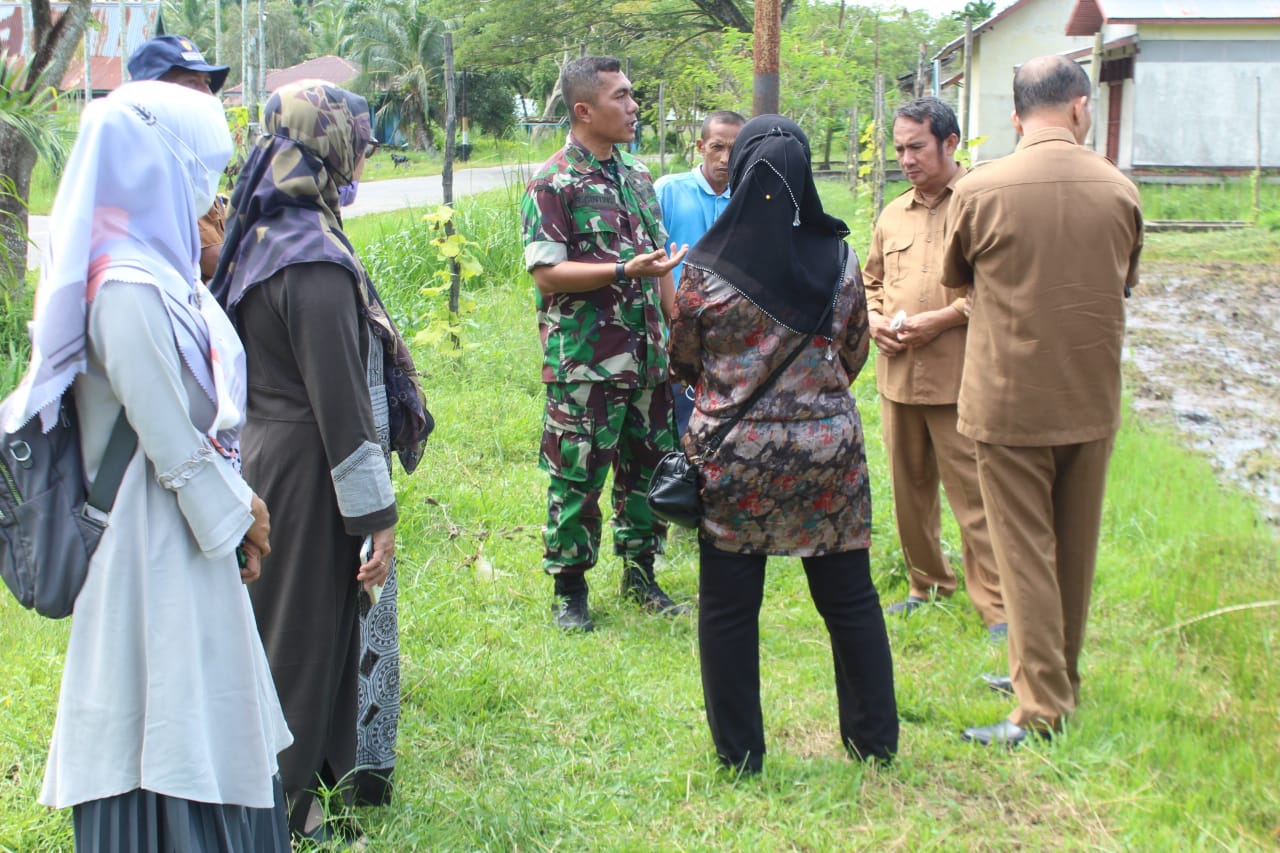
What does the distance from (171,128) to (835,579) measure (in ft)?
6.58

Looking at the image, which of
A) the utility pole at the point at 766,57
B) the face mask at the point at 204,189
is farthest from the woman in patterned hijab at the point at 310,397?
the utility pole at the point at 766,57

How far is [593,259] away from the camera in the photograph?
4.13 meters

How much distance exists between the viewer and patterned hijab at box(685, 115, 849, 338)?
2920 millimetres

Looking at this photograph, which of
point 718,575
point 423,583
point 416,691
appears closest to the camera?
point 718,575

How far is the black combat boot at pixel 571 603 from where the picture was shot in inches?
172

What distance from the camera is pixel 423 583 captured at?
4633 mm

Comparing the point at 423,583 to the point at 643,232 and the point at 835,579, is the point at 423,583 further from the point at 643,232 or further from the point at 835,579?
the point at 835,579

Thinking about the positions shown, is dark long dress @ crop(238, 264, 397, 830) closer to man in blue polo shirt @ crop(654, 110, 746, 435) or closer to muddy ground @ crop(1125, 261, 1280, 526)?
man in blue polo shirt @ crop(654, 110, 746, 435)

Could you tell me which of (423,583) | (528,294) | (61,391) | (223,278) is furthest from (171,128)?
(528,294)

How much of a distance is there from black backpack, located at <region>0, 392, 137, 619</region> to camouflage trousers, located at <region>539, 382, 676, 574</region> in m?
2.34

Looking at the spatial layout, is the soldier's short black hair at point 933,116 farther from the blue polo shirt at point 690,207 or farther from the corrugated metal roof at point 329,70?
the corrugated metal roof at point 329,70

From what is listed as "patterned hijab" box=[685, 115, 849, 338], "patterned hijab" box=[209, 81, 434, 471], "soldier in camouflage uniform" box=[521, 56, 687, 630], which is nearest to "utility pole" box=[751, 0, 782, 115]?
"soldier in camouflage uniform" box=[521, 56, 687, 630]

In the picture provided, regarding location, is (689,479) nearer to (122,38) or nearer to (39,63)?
(39,63)

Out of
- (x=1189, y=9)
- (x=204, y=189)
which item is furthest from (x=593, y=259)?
(x=1189, y=9)
